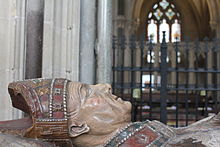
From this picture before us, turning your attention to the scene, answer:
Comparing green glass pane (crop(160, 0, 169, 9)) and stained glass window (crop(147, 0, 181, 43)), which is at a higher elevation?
green glass pane (crop(160, 0, 169, 9))

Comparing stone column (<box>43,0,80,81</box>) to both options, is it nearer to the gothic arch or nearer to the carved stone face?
the carved stone face

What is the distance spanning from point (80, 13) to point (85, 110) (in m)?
2.56

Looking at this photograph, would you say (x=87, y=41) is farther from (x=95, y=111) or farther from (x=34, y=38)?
(x=95, y=111)

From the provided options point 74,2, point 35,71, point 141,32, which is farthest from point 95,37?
point 141,32

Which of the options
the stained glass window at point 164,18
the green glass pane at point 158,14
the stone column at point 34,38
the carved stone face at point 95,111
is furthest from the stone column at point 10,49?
the green glass pane at point 158,14

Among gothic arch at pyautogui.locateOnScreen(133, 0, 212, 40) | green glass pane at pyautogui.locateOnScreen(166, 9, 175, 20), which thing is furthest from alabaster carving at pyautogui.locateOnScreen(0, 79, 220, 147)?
green glass pane at pyautogui.locateOnScreen(166, 9, 175, 20)

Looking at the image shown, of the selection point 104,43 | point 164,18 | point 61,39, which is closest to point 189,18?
point 164,18

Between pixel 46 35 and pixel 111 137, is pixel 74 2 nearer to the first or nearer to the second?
pixel 46 35

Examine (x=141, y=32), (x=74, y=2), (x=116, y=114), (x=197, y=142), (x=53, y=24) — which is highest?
(x=141, y=32)

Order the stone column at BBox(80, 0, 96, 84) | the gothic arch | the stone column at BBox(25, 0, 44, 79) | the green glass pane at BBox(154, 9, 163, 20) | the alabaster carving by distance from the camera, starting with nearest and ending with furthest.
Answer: the alabaster carving < the stone column at BBox(25, 0, 44, 79) < the stone column at BBox(80, 0, 96, 84) < the gothic arch < the green glass pane at BBox(154, 9, 163, 20)

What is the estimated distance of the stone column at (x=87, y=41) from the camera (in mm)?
3879

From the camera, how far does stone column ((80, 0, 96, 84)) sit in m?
3.88

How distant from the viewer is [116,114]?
159 cm

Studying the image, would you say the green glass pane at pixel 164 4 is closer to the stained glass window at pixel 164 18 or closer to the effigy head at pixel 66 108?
the stained glass window at pixel 164 18
